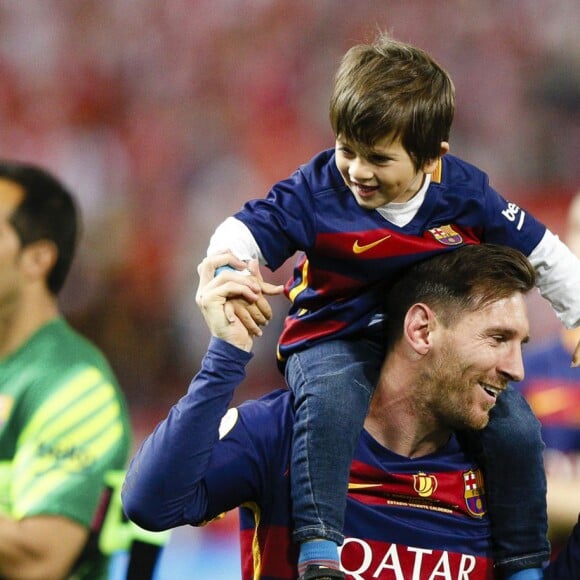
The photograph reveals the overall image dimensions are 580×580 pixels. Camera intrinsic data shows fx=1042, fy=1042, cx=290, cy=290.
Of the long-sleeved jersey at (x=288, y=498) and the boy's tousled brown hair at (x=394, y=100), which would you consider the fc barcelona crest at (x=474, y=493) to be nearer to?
the long-sleeved jersey at (x=288, y=498)

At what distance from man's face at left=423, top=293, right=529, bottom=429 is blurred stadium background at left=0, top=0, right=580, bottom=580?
1349mm

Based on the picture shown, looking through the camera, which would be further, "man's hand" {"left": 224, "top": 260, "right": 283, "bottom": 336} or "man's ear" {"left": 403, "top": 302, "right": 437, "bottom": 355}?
"man's ear" {"left": 403, "top": 302, "right": 437, "bottom": 355}

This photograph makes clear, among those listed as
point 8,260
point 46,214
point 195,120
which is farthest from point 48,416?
point 195,120

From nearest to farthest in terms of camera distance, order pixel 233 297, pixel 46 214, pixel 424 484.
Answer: pixel 233 297 < pixel 424 484 < pixel 46 214

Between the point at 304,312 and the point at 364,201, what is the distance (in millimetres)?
196

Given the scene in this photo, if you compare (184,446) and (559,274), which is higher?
(559,274)

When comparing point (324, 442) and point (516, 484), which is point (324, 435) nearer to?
point (324, 442)

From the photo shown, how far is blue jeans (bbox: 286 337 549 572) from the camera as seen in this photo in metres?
1.34

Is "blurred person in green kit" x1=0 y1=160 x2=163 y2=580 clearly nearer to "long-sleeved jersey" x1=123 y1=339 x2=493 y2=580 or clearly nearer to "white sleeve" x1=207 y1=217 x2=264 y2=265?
"long-sleeved jersey" x1=123 y1=339 x2=493 y2=580

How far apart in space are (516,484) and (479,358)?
19 centimetres

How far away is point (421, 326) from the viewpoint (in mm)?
1449

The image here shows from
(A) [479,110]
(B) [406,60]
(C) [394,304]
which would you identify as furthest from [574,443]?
(B) [406,60]

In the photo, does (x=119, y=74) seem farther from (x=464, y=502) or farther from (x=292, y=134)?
(x=464, y=502)


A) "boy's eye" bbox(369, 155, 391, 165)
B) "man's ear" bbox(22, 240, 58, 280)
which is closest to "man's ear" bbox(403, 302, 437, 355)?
"boy's eye" bbox(369, 155, 391, 165)
